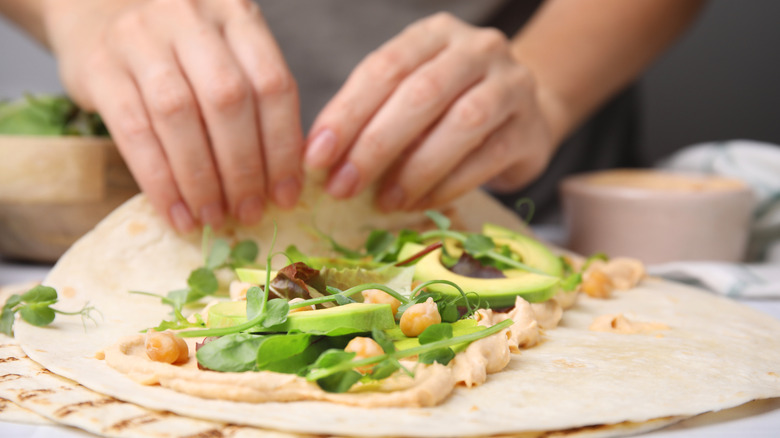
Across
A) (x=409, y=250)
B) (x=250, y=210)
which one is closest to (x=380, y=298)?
(x=409, y=250)

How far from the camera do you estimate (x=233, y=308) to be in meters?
1.40

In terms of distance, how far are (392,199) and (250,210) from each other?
46 cm


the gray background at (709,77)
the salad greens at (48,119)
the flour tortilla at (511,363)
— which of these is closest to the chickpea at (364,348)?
the flour tortilla at (511,363)

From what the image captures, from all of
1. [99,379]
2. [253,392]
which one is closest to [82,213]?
[99,379]

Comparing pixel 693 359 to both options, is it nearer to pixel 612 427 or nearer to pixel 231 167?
pixel 612 427

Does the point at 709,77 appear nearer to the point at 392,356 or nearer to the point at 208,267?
the point at 208,267

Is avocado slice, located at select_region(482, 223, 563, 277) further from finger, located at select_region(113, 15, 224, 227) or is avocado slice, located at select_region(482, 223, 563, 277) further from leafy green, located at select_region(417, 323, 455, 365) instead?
finger, located at select_region(113, 15, 224, 227)

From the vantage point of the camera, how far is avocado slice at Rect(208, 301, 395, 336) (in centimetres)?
126

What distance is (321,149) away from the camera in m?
1.96

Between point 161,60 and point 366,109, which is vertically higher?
point 161,60

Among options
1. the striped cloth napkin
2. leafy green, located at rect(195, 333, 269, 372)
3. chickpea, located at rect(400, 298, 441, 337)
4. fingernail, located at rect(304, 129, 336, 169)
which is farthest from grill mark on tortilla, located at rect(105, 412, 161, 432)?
the striped cloth napkin

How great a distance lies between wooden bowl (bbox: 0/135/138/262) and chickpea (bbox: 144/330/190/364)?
1.10m

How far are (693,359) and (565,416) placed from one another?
0.44 meters

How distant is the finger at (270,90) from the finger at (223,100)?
28 millimetres
